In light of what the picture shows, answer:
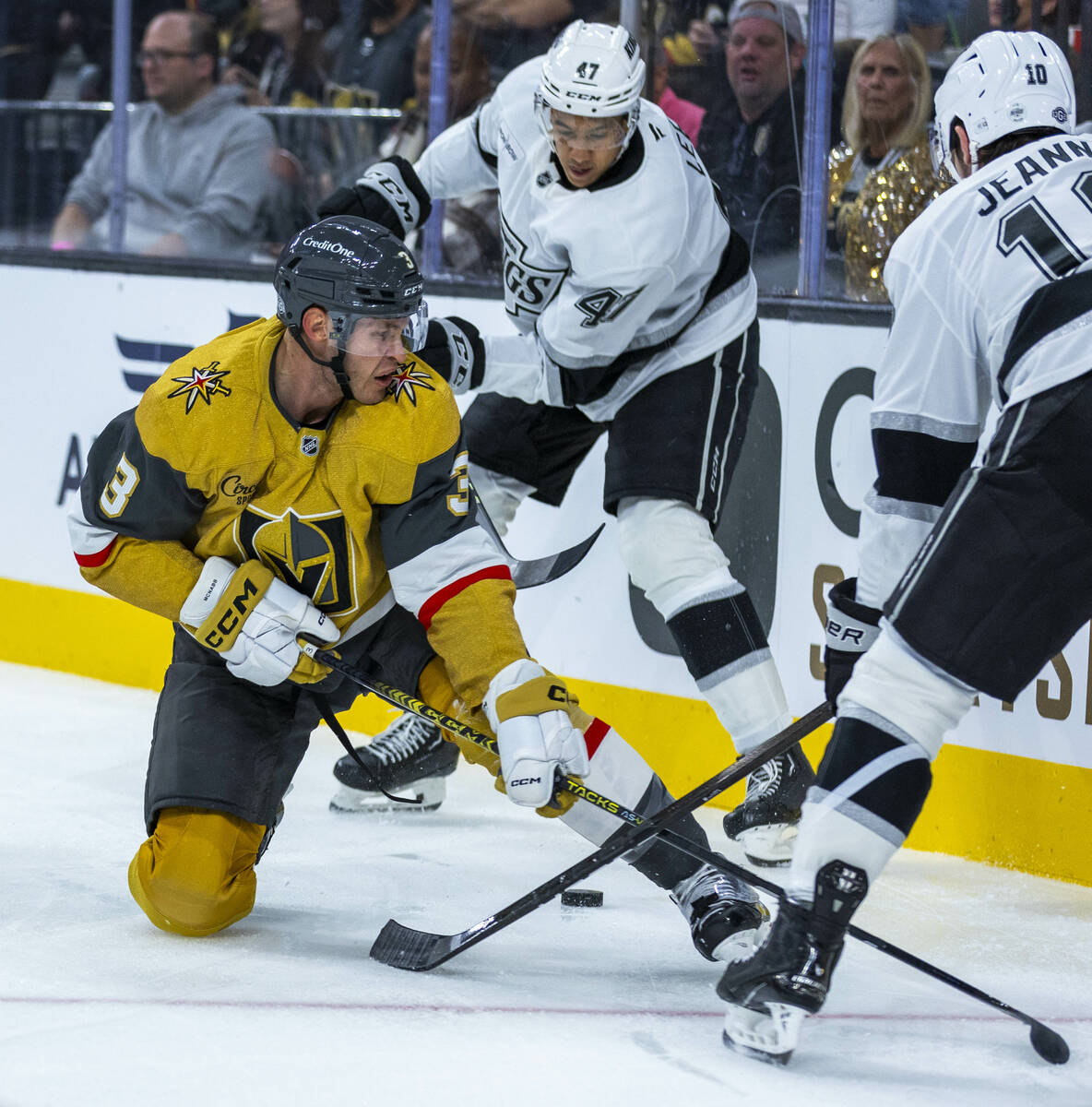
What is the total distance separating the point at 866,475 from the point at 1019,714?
493mm

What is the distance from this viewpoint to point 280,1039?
2039 mm

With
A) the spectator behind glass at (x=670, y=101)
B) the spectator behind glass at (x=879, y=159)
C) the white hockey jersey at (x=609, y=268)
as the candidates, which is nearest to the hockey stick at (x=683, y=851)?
the white hockey jersey at (x=609, y=268)

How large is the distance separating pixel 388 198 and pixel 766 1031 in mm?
1807

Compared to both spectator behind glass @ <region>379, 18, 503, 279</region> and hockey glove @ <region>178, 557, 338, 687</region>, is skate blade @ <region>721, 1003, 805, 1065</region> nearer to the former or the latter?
hockey glove @ <region>178, 557, 338, 687</region>

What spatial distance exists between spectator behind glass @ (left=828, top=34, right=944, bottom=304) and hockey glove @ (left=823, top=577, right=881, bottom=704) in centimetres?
104

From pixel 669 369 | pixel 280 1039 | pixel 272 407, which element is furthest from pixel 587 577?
pixel 280 1039

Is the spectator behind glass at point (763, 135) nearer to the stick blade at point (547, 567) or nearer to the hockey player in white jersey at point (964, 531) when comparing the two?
the stick blade at point (547, 567)

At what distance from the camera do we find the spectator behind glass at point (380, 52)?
4.24 meters

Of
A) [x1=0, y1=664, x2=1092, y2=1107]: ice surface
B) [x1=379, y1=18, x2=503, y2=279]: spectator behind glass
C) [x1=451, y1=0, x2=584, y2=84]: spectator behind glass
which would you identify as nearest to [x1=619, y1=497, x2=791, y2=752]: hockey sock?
[x1=0, y1=664, x2=1092, y2=1107]: ice surface

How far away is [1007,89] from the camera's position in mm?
2135

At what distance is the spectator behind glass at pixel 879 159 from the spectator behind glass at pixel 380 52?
131 centimetres

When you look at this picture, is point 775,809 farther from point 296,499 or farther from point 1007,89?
point 1007,89

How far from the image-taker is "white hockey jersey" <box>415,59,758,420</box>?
2783 mm

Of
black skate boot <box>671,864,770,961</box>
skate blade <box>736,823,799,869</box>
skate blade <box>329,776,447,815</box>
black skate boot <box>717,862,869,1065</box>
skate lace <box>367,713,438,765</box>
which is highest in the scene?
black skate boot <box>717,862,869,1065</box>
